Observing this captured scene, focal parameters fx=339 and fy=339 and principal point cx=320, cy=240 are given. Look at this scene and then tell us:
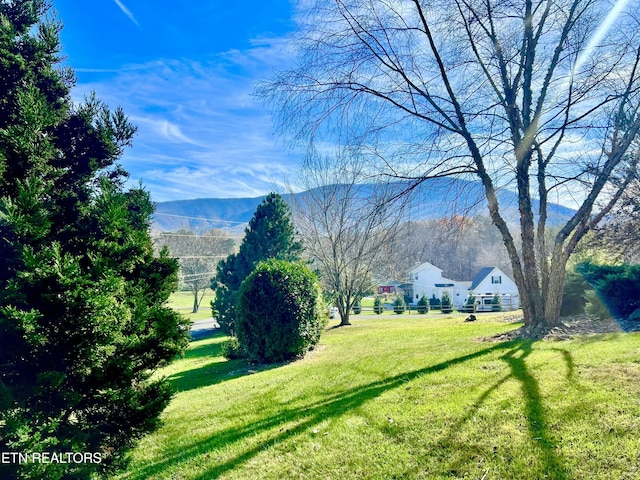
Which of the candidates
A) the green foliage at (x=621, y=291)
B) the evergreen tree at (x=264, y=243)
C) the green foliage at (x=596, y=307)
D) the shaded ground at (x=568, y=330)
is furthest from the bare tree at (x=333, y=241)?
the shaded ground at (x=568, y=330)

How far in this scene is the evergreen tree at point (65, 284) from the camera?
2.52 metres

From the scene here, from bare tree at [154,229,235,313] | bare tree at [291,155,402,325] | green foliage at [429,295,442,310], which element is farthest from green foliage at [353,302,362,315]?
bare tree at [154,229,235,313]

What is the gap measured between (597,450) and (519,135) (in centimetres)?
559

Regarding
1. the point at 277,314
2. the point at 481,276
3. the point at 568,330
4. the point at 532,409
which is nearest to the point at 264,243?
the point at 277,314

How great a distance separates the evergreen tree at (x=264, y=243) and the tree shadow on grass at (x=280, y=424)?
48.1 feet

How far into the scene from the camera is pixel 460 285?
146 feet

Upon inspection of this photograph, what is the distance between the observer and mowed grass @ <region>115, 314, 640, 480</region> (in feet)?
7.85

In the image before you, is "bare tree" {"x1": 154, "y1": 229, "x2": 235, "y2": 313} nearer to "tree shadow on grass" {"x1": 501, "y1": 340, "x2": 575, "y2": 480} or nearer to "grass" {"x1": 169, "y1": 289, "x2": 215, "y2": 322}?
"grass" {"x1": 169, "y1": 289, "x2": 215, "y2": 322}

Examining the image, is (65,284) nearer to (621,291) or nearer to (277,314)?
(277,314)

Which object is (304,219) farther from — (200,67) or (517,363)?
(517,363)

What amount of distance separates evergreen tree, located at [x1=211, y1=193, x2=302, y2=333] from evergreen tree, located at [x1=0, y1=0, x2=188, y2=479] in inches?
587

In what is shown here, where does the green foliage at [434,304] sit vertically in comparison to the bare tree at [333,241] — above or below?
below

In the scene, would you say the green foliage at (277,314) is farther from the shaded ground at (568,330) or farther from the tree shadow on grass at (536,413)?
the tree shadow on grass at (536,413)

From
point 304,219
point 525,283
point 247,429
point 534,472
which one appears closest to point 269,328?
point 247,429
